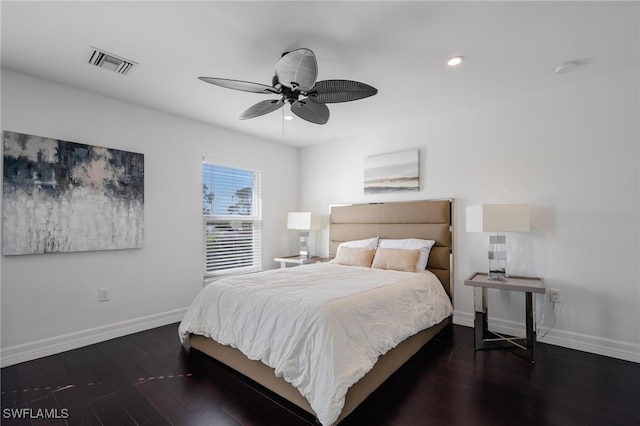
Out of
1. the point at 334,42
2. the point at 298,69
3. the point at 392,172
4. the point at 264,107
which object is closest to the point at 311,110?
the point at 264,107

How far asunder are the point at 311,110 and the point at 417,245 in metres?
2.11

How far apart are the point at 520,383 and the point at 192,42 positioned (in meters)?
3.69

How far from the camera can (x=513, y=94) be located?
330 centimetres

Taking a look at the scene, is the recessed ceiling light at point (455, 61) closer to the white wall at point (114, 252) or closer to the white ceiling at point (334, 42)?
the white ceiling at point (334, 42)

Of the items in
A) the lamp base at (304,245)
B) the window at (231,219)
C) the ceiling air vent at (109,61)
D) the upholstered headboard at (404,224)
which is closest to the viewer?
the ceiling air vent at (109,61)

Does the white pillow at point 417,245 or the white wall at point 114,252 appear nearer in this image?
the white wall at point 114,252

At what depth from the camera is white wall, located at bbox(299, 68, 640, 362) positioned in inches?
109

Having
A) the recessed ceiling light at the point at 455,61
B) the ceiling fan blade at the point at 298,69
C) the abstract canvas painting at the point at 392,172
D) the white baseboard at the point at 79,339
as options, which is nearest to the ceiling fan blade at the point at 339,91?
the ceiling fan blade at the point at 298,69

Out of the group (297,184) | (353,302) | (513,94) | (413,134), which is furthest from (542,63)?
(297,184)

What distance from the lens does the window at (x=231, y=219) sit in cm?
431

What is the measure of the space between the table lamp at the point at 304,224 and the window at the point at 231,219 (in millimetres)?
539

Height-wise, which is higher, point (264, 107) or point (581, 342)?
point (264, 107)

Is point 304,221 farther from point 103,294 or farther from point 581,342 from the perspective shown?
point 581,342

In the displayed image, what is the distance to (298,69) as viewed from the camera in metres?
2.01
